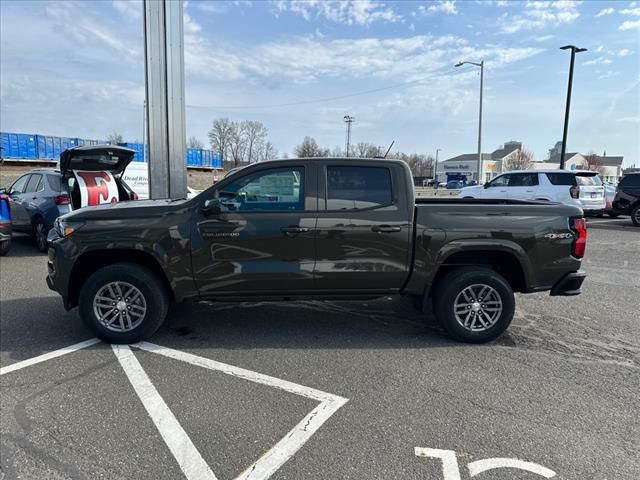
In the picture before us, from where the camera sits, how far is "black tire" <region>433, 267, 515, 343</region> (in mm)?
4367

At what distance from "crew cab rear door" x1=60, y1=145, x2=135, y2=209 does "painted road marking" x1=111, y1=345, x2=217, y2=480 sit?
206 inches

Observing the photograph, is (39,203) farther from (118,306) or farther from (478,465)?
(478,465)

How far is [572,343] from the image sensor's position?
4.44m

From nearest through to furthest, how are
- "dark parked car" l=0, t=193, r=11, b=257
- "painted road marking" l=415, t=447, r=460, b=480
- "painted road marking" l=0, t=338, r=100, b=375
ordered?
"painted road marking" l=415, t=447, r=460, b=480 → "painted road marking" l=0, t=338, r=100, b=375 → "dark parked car" l=0, t=193, r=11, b=257

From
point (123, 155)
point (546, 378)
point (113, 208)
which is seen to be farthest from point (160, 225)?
point (123, 155)

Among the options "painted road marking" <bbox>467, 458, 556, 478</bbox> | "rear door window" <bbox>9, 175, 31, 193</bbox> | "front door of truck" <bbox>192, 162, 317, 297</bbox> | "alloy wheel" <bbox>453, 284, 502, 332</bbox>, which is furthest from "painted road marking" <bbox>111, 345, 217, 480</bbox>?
"rear door window" <bbox>9, 175, 31, 193</bbox>

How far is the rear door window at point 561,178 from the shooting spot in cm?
1424

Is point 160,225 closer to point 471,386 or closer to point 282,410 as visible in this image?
point 282,410

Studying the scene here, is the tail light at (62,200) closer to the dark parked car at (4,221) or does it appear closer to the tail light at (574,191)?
the dark parked car at (4,221)

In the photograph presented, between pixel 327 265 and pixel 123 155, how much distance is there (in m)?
5.98

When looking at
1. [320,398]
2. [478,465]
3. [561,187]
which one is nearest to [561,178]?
[561,187]

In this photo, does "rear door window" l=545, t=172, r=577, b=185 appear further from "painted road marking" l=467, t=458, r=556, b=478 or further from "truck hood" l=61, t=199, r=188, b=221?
"painted road marking" l=467, t=458, r=556, b=478

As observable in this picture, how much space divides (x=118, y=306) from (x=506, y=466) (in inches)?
142

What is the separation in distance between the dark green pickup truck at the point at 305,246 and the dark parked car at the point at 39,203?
4.76 meters
